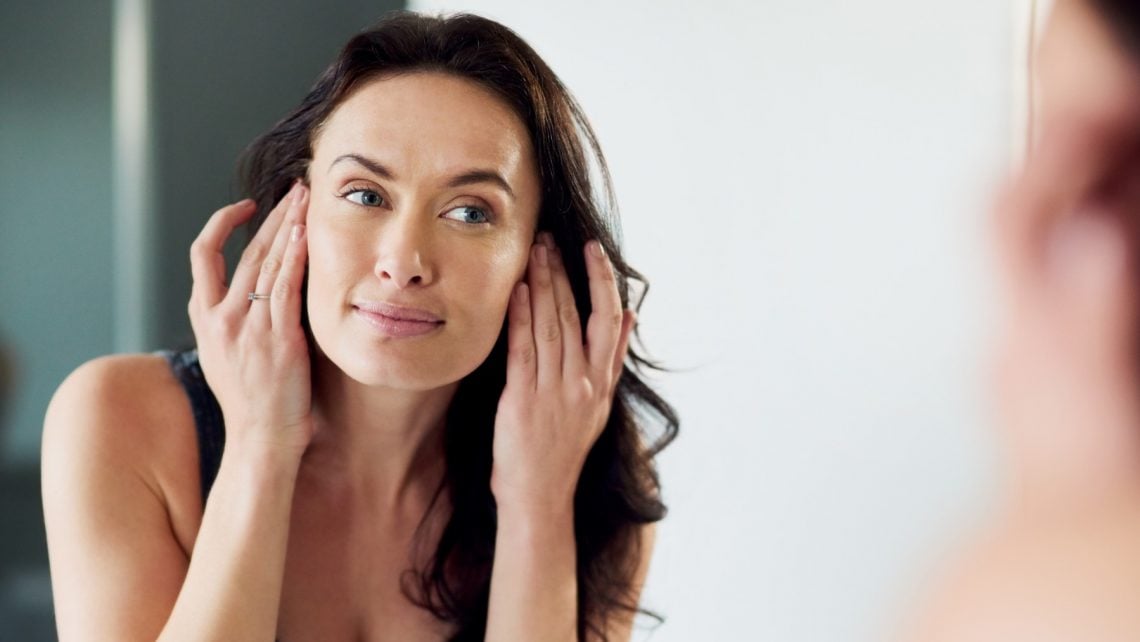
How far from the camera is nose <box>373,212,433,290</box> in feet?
3.02

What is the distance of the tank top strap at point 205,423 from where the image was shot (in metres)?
1.02

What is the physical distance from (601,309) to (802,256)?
75 centimetres

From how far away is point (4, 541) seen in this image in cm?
154

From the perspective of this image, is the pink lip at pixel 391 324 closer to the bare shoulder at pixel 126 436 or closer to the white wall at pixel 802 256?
the bare shoulder at pixel 126 436

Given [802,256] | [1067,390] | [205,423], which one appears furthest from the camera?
[802,256]

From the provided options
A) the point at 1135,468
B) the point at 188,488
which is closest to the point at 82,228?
the point at 188,488

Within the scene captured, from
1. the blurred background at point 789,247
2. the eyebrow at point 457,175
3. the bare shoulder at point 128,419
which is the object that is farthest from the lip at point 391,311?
the blurred background at point 789,247

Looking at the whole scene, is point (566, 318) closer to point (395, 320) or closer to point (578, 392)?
point (578, 392)

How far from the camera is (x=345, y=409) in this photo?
1.08 m

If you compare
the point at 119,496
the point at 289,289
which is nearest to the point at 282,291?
the point at 289,289

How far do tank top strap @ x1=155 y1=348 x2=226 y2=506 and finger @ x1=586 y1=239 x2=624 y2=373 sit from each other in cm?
33

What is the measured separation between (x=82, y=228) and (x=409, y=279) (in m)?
0.78

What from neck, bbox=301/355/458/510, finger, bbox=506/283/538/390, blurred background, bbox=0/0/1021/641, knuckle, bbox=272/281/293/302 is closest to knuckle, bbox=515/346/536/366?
finger, bbox=506/283/538/390

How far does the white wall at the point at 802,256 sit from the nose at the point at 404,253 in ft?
2.78
